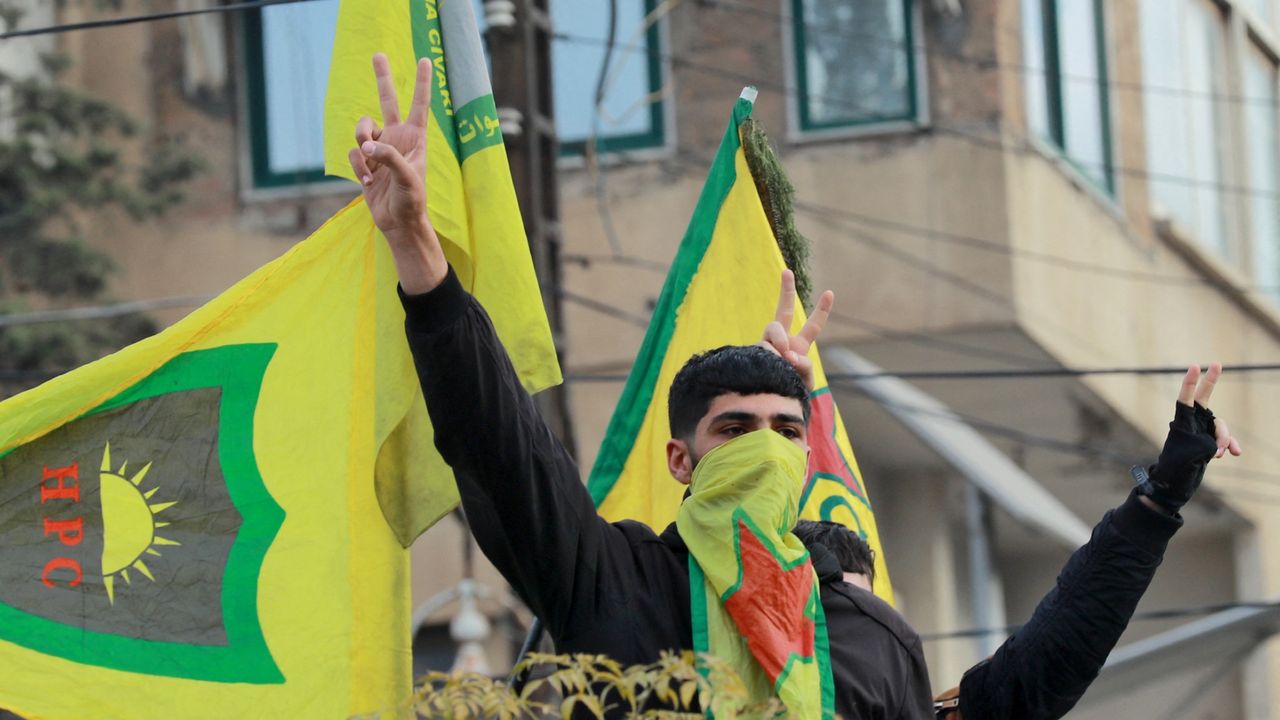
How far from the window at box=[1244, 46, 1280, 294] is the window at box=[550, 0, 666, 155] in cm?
691

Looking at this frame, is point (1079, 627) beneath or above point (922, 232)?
beneath

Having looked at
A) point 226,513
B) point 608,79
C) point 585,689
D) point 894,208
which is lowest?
point 585,689

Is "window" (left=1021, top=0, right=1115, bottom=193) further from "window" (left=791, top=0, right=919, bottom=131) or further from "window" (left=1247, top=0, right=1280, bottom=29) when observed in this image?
"window" (left=1247, top=0, right=1280, bottom=29)

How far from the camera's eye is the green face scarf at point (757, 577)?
436 centimetres

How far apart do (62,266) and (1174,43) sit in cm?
959

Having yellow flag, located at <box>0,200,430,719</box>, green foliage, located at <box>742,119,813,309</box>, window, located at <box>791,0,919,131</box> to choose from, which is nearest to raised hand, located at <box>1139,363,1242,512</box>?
green foliage, located at <box>742,119,813,309</box>

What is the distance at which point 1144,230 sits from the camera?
18391 mm

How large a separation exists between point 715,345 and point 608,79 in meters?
10.4

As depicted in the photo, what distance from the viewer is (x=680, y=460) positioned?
4703 mm

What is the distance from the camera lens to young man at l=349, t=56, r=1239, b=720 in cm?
432

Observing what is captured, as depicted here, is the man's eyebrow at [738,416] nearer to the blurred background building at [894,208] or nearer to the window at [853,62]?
the blurred background building at [894,208]

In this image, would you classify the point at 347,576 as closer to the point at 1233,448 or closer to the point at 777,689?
the point at 777,689

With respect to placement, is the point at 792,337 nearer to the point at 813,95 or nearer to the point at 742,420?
the point at 742,420

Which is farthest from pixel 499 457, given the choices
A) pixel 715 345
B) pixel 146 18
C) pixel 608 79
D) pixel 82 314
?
pixel 608 79
